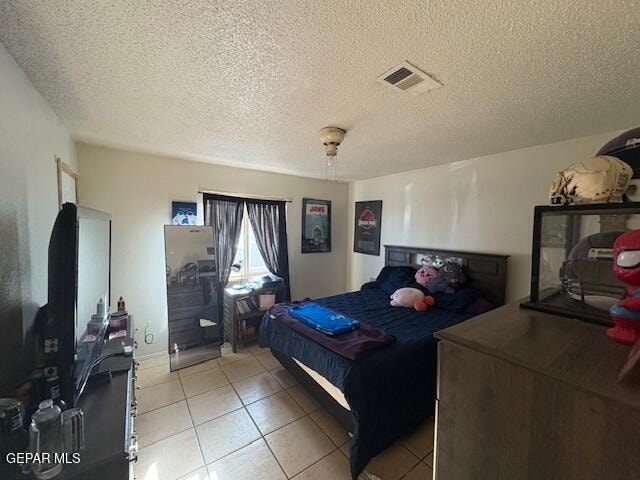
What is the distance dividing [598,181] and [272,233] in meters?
3.28

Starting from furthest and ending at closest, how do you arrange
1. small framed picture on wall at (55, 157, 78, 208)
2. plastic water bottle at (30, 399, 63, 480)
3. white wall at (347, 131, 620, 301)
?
white wall at (347, 131, 620, 301), small framed picture on wall at (55, 157, 78, 208), plastic water bottle at (30, 399, 63, 480)

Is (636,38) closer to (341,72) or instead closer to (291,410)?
(341,72)

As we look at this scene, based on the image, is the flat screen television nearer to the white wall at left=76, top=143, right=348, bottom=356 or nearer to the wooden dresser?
the wooden dresser

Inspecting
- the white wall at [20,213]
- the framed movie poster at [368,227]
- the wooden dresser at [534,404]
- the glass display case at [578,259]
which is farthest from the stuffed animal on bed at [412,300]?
the white wall at [20,213]

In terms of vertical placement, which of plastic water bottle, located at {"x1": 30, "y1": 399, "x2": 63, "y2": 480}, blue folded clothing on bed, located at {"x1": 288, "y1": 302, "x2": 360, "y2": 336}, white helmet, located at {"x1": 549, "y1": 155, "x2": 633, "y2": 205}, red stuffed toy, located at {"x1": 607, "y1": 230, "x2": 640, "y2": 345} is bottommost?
blue folded clothing on bed, located at {"x1": 288, "y1": 302, "x2": 360, "y2": 336}

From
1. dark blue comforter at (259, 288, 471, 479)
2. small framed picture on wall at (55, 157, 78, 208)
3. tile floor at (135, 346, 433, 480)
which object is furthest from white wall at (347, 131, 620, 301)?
small framed picture on wall at (55, 157, 78, 208)

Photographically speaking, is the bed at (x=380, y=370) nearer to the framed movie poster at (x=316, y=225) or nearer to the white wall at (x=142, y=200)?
the white wall at (x=142, y=200)

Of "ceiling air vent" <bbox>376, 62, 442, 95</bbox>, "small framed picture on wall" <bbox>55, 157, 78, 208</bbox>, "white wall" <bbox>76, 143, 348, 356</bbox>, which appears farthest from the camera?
"white wall" <bbox>76, 143, 348, 356</bbox>

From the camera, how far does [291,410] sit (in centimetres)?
215

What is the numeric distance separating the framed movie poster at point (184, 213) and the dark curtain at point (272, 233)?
70cm

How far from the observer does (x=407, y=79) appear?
1.35m

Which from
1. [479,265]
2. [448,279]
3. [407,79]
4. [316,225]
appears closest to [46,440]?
[407,79]

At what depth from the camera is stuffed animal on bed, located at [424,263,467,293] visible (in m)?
2.85

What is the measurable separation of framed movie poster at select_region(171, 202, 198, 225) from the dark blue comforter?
1705 millimetres
